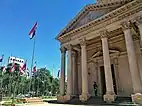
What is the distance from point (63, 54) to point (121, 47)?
302 inches

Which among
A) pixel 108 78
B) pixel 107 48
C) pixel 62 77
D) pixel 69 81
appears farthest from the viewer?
pixel 62 77

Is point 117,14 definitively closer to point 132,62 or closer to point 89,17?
point 89,17

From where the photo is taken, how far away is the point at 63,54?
20156 millimetres

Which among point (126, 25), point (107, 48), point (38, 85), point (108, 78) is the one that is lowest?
point (38, 85)

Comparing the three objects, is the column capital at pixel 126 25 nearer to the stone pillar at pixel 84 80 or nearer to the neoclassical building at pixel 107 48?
the neoclassical building at pixel 107 48

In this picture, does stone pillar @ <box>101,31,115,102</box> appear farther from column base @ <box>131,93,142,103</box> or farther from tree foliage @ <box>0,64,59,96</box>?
tree foliage @ <box>0,64,59,96</box>

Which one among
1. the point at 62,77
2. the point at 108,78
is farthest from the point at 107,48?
the point at 62,77

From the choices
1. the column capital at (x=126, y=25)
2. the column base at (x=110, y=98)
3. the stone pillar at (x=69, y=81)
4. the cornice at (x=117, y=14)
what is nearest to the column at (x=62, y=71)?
the stone pillar at (x=69, y=81)

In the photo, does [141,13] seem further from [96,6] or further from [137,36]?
[96,6]

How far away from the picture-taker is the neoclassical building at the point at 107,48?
1345cm

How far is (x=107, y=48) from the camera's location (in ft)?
49.8

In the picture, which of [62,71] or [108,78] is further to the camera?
[62,71]

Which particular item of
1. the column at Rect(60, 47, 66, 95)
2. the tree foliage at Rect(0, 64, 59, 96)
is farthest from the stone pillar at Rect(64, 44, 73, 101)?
the tree foliage at Rect(0, 64, 59, 96)

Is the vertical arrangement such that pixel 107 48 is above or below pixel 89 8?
below
